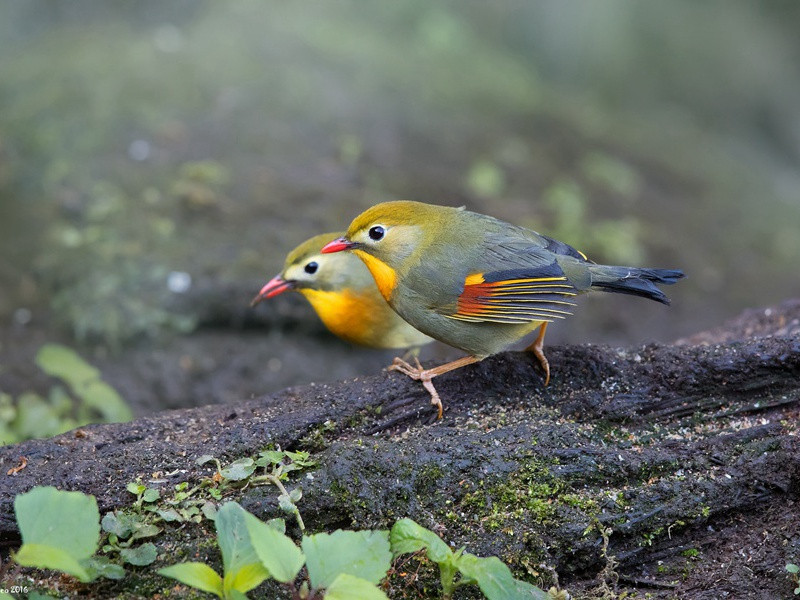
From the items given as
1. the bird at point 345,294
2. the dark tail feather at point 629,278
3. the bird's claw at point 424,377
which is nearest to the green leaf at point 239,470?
the bird's claw at point 424,377

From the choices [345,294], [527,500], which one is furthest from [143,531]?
[345,294]

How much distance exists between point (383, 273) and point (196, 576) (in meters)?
1.98

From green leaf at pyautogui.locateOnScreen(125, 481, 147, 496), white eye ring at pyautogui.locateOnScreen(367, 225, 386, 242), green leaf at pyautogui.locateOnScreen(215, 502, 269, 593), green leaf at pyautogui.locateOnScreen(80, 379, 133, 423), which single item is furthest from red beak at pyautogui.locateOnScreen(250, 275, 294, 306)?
green leaf at pyautogui.locateOnScreen(215, 502, 269, 593)

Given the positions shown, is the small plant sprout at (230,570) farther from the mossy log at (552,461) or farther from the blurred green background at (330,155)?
the blurred green background at (330,155)

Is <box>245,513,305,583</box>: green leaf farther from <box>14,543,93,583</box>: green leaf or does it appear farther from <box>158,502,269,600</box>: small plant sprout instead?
<box>14,543,93,583</box>: green leaf

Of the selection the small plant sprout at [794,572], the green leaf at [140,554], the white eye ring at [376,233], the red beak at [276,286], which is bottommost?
the red beak at [276,286]

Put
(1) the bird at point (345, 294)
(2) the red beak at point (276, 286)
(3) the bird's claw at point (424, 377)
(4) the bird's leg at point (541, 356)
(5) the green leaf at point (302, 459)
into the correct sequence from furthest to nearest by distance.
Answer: (2) the red beak at point (276, 286) < (1) the bird at point (345, 294) < (4) the bird's leg at point (541, 356) < (3) the bird's claw at point (424, 377) < (5) the green leaf at point (302, 459)

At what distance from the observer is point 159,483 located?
2.83m

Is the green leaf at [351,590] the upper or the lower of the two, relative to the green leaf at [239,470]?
upper

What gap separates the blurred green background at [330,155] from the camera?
6.31 meters

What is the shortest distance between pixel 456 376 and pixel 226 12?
25.4 ft

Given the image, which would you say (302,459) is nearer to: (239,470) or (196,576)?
(239,470)

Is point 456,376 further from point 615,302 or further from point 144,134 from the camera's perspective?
point 144,134

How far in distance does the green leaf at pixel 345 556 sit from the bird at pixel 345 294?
2.49 metres
